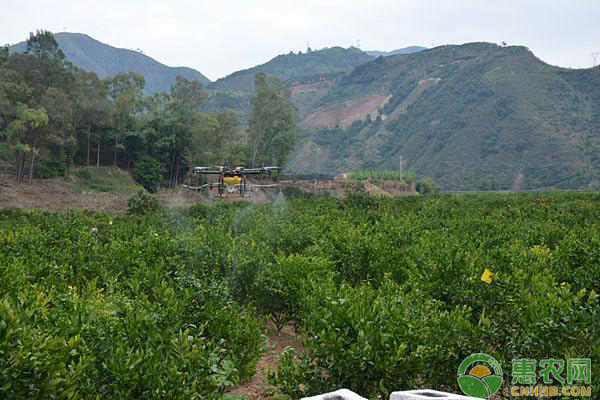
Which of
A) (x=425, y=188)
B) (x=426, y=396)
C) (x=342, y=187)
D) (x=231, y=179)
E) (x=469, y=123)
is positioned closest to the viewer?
(x=426, y=396)

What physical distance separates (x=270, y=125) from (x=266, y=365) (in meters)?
48.7

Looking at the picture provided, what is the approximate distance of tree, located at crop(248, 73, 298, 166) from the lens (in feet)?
177

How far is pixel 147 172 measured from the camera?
145 feet

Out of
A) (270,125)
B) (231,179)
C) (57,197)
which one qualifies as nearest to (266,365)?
(231,179)

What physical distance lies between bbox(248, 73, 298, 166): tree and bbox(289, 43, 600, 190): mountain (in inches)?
1200

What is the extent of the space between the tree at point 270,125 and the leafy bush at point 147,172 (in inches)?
471

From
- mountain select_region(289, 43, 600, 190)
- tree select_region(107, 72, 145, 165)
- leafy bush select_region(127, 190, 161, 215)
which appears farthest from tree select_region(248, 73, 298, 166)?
mountain select_region(289, 43, 600, 190)

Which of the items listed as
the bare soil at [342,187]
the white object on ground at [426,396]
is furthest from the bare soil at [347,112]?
the white object on ground at [426,396]

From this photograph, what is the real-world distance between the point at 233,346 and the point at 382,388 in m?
2.04

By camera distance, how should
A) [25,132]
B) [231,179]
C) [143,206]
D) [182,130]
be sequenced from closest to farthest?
[231,179] < [143,206] < [25,132] < [182,130]

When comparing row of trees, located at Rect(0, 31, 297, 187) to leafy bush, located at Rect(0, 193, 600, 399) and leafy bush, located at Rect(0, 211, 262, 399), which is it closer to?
leafy bush, located at Rect(0, 193, 600, 399)

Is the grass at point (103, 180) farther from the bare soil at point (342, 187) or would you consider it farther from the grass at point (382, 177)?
the grass at point (382, 177)

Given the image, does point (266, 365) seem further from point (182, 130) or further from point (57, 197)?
point (182, 130)

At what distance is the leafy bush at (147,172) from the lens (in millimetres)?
44000
